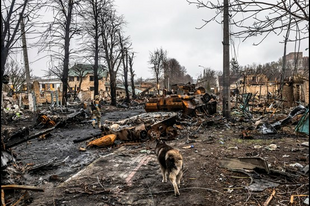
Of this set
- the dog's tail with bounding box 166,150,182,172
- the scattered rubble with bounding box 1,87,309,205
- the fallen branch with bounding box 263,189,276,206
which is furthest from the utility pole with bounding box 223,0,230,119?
the dog's tail with bounding box 166,150,182,172

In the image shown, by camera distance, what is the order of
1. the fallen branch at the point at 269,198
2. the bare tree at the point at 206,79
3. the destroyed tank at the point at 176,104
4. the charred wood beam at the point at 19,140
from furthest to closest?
1. the bare tree at the point at 206,79
2. the destroyed tank at the point at 176,104
3. the charred wood beam at the point at 19,140
4. the fallen branch at the point at 269,198

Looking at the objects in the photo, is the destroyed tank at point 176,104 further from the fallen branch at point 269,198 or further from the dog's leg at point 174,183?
→ the fallen branch at point 269,198

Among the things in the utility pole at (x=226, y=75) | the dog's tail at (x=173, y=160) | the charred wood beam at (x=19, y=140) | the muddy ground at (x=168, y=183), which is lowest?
the muddy ground at (x=168, y=183)

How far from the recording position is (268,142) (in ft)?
23.8

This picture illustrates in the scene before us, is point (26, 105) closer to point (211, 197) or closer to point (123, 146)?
point (123, 146)

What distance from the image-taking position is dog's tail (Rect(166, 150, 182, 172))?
393 cm

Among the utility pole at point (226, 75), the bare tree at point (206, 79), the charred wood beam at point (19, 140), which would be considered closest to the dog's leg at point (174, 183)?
the charred wood beam at point (19, 140)

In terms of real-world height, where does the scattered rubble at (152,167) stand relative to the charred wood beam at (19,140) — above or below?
below

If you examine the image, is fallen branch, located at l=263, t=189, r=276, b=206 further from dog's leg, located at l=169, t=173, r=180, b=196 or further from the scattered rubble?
dog's leg, located at l=169, t=173, r=180, b=196

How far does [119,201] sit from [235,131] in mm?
7234

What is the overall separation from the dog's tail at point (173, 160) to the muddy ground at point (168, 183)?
55 cm

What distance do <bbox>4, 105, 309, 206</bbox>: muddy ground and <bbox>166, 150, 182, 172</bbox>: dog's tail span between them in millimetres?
550

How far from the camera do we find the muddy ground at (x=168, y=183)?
3873mm

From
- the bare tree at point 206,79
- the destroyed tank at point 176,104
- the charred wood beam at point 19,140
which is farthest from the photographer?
the bare tree at point 206,79
